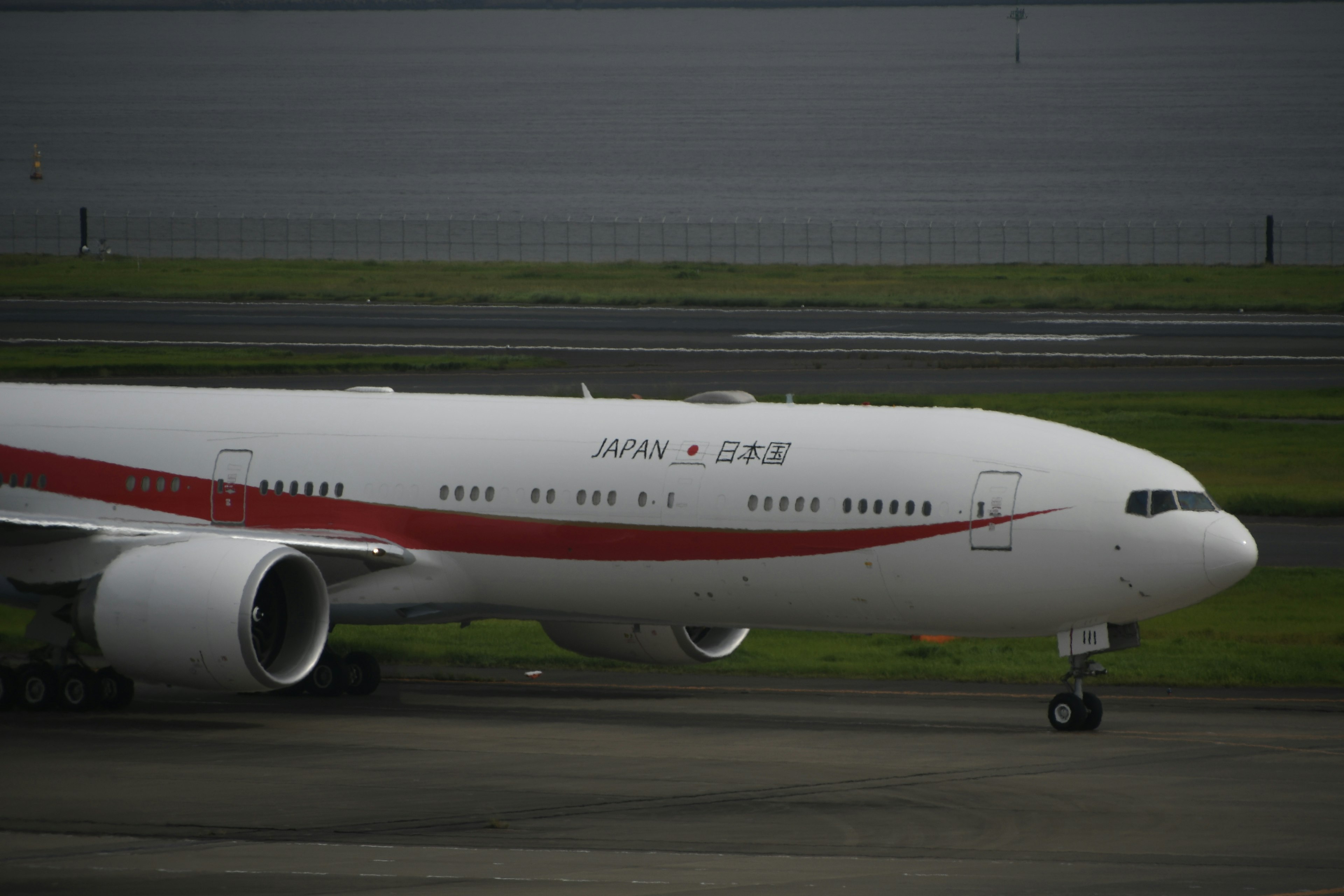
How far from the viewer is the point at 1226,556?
29734mm

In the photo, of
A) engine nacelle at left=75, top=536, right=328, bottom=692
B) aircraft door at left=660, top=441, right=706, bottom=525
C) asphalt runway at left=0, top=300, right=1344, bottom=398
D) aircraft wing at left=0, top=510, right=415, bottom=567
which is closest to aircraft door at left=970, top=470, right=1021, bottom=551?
aircraft door at left=660, top=441, right=706, bottom=525

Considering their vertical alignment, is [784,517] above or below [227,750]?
above

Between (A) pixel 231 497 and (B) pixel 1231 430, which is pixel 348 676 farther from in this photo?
(B) pixel 1231 430

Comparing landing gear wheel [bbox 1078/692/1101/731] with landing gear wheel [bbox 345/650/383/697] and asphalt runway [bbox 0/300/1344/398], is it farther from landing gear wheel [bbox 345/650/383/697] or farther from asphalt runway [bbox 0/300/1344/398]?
asphalt runway [bbox 0/300/1344/398]

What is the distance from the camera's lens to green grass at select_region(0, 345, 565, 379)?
75188mm

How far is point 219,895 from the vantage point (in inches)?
785

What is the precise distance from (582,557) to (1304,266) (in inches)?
4021

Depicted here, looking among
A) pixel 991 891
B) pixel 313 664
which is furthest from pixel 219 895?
pixel 313 664

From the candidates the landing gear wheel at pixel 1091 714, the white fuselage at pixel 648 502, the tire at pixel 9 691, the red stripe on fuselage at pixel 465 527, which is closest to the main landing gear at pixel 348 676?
the white fuselage at pixel 648 502

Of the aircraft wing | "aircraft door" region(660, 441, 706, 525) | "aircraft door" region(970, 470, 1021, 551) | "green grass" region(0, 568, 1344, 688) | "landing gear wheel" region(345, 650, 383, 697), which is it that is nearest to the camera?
"aircraft door" region(970, 470, 1021, 551)

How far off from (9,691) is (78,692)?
3.95ft

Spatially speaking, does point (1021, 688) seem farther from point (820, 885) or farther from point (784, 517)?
point (820, 885)

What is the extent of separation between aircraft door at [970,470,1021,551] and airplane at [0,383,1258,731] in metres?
0.04

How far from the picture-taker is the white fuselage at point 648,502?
30.5 m
